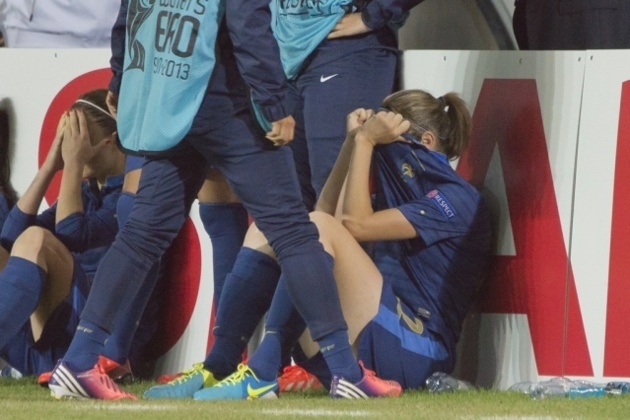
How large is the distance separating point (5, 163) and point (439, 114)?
1.82m

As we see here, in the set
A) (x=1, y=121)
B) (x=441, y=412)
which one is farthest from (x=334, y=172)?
(x=1, y=121)

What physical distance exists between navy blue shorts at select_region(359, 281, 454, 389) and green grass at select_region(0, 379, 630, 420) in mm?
106

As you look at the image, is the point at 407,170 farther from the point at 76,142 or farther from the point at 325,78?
the point at 76,142

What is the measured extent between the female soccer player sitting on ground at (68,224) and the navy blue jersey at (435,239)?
1.15 meters

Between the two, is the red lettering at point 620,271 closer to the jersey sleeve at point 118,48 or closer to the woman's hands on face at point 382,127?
the woman's hands on face at point 382,127

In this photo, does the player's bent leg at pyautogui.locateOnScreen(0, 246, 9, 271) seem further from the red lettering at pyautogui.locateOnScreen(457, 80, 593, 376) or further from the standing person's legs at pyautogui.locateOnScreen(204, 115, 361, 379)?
the red lettering at pyautogui.locateOnScreen(457, 80, 593, 376)

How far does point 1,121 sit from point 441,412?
2.48m

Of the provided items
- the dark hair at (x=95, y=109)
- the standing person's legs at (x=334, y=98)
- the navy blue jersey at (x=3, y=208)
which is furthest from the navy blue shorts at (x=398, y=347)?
the navy blue jersey at (x=3, y=208)

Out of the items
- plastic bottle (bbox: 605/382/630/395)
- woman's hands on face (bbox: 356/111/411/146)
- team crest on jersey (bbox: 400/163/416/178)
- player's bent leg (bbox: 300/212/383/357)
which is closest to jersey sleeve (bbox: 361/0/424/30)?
woman's hands on face (bbox: 356/111/411/146)

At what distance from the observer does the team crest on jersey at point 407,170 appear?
15.0 ft

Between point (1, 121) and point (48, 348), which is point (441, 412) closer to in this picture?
point (48, 348)

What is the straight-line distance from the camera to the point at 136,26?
13.7 feet

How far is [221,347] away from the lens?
444 centimetres

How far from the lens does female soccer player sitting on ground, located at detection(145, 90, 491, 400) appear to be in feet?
14.2
